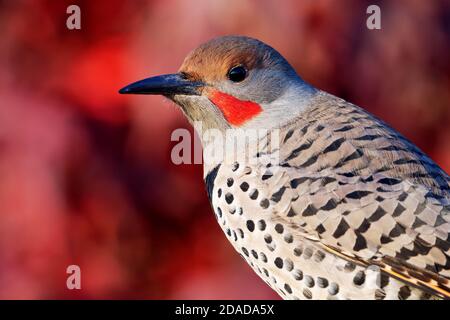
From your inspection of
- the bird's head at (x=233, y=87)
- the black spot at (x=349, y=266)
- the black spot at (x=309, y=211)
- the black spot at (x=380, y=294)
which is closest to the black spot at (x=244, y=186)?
the black spot at (x=309, y=211)

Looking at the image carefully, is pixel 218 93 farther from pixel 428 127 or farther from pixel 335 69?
pixel 428 127

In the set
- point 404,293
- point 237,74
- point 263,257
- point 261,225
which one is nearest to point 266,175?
point 261,225

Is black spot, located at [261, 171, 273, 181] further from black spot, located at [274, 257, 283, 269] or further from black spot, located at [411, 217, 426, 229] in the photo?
black spot, located at [411, 217, 426, 229]

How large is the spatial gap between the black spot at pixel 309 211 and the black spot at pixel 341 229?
98 millimetres

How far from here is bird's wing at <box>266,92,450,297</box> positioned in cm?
381

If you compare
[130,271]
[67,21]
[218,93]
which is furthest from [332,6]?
[130,271]

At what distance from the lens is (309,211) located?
12.8 ft

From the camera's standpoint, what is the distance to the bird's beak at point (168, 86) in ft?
13.6

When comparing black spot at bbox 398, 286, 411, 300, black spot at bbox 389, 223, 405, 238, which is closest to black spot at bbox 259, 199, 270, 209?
black spot at bbox 389, 223, 405, 238

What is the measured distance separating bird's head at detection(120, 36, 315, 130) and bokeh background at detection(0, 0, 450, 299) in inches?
5.6

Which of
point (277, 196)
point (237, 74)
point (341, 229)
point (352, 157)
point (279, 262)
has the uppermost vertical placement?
point (237, 74)

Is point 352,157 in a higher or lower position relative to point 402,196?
higher

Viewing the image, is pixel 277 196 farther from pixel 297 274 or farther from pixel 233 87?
pixel 233 87

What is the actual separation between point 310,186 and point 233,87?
22.1 inches
